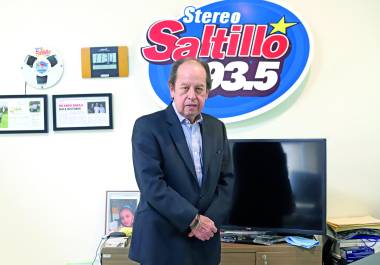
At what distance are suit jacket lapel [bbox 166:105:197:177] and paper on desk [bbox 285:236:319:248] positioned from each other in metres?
0.91

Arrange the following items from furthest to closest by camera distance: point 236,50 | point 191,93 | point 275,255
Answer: point 236,50
point 275,255
point 191,93

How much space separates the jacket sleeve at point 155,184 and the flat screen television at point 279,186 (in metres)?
0.82

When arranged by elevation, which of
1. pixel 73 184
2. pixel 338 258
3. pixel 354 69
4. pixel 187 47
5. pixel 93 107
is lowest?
pixel 338 258

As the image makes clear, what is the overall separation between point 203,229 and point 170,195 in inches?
8.0

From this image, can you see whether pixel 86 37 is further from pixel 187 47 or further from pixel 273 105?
pixel 273 105

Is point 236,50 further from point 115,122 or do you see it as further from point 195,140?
point 195,140

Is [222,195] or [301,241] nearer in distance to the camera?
[222,195]

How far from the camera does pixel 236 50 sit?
8.23 feet

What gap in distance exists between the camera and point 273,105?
2.48 meters

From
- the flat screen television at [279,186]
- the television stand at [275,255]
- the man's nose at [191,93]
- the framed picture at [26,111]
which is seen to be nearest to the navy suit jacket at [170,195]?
the man's nose at [191,93]

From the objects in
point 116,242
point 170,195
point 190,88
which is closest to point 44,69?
point 116,242

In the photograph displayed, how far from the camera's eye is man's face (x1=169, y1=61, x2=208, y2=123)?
160cm

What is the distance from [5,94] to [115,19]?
92cm

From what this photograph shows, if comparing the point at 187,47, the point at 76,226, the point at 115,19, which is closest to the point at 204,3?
the point at 187,47
